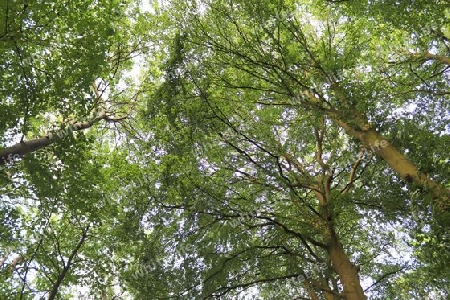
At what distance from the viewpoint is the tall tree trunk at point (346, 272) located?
5.87 metres

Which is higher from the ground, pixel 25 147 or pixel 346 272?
pixel 25 147

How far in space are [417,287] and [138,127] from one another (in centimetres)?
1025

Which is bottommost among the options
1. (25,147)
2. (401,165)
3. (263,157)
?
(401,165)

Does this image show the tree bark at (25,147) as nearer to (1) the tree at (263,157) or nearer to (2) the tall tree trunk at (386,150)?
(1) the tree at (263,157)

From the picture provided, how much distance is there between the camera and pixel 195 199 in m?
6.70

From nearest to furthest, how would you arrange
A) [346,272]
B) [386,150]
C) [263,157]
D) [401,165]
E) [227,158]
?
[401,165] → [386,150] → [346,272] → [263,157] → [227,158]

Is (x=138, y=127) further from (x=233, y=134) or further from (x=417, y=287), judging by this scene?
(x=417, y=287)

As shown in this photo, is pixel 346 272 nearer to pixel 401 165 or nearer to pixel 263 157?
pixel 401 165

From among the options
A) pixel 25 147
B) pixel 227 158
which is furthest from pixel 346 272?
pixel 25 147

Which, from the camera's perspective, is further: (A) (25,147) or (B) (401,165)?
(A) (25,147)

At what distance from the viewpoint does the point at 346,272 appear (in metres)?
6.21

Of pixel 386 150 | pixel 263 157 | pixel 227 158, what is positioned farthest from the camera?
pixel 227 158

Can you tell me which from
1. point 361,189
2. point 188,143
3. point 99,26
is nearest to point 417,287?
point 361,189

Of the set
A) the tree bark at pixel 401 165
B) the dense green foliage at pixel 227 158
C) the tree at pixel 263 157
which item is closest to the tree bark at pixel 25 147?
the dense green foliage at pixel 227 158
